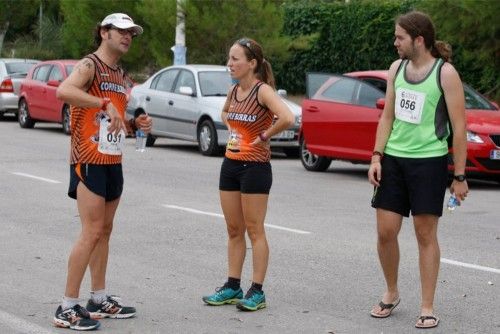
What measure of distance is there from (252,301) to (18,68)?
79.7 ft

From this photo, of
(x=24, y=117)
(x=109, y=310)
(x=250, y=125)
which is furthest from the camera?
(x=24, y=117)

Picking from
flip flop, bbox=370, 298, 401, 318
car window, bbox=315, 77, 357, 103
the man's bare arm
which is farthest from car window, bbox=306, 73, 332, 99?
the man's bare arm

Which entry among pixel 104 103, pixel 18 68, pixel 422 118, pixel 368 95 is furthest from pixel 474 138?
pixel 18 68

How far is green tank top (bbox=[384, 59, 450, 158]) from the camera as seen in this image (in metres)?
7.68

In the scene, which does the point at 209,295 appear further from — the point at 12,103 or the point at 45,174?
the point at 12,103

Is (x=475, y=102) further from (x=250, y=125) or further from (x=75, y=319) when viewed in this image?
(x=75, y=319)

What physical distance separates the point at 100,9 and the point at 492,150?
20.0 m

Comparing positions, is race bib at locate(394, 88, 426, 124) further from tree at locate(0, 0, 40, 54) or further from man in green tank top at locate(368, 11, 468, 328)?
tree at locate(0, 0, 40, 54)

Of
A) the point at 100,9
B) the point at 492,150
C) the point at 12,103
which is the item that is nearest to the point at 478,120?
the point at 492,150

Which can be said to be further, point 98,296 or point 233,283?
point 233,283

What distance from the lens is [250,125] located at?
8.31 metres

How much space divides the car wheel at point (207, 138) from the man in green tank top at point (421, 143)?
43.0 ft

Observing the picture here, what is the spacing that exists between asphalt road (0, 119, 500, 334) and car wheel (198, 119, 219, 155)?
3496mm

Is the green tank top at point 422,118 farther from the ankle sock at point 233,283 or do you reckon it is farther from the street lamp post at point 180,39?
the street lamp post at point 180,39
